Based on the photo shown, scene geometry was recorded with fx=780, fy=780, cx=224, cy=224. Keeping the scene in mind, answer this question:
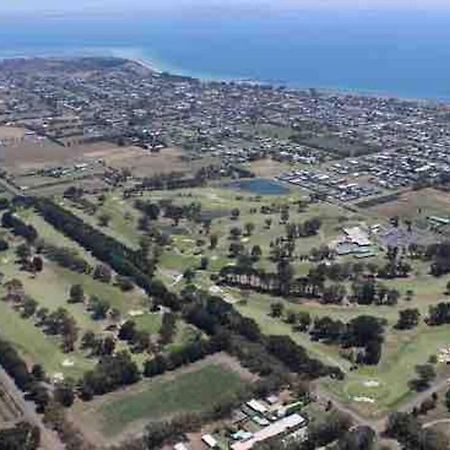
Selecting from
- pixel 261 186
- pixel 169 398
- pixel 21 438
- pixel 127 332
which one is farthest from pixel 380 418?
pixel 261 186

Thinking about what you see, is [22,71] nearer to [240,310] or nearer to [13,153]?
[13,153]

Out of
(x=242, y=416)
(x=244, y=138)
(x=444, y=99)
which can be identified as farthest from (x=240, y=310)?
(x=444, y=99)

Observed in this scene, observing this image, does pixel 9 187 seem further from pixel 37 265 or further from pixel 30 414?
pixel 30 414

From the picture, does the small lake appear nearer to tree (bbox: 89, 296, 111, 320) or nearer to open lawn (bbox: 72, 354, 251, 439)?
tree (bbox: 89, 296, 111, 320)

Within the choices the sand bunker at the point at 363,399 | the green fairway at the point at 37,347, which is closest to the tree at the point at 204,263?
the green fairway at the point at 37,347

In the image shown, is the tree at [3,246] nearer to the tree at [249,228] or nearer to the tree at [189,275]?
the tree at [189,275]
